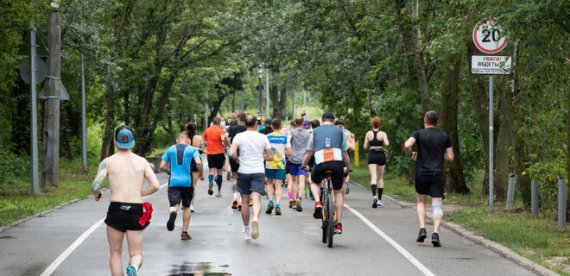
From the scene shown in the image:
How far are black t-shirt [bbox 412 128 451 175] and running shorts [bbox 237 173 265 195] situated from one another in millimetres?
2259

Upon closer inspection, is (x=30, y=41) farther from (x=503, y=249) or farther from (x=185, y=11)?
(x=185, y=11)

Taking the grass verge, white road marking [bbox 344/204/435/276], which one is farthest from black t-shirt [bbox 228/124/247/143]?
the grass verge

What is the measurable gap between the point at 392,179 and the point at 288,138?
46.7 ft

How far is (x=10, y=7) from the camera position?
20703 mm

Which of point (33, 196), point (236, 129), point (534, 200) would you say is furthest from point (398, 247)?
point (33, 196)

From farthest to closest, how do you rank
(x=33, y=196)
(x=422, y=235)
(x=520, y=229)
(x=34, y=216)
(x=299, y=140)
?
(x=33, y=196) → (x=299, y=140) → (x=34, y=216) → (x=520, y=229) → (x=422, y=235)

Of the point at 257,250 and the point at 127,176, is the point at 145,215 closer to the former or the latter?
the point at 127,176

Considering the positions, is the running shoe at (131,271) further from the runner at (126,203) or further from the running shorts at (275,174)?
the running shorts at (275,174)

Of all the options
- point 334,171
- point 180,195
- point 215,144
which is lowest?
point 180,195

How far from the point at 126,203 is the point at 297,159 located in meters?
11.1

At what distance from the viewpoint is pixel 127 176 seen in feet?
A: 29.3

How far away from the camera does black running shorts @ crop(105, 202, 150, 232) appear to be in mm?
8852

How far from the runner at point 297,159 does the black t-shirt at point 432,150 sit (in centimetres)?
597

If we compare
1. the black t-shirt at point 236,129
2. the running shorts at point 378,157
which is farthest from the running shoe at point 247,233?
the black t-shirt at point 236,129
